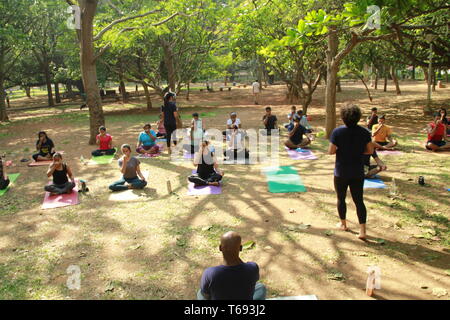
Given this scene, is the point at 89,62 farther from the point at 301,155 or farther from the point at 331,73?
the point at 331,73

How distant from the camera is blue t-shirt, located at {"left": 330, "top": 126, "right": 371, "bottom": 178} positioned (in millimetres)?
4711

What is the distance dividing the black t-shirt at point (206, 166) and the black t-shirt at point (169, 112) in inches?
121

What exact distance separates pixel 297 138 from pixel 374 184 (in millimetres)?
3984

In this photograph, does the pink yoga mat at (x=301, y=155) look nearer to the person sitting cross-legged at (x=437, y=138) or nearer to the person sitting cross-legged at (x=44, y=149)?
the person sitting cross-legged at (x=437, y=138)

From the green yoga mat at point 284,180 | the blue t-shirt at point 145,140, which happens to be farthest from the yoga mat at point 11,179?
the green yoga mat at point 284,180

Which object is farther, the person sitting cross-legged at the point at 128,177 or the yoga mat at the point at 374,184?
the person sitting cross-legged at the point at 128,177

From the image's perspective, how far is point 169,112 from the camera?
10438 mm

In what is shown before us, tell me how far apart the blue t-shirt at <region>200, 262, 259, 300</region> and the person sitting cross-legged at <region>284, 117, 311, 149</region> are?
8.27m

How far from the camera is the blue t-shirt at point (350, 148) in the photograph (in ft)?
15.5

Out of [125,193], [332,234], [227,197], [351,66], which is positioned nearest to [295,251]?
[332,234]

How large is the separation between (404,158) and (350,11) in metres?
6.09

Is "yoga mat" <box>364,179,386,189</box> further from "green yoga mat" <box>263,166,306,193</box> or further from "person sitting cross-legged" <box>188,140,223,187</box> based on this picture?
"person sitting cross-legged" <box>188,140,223,187</box>

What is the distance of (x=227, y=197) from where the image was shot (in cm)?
716

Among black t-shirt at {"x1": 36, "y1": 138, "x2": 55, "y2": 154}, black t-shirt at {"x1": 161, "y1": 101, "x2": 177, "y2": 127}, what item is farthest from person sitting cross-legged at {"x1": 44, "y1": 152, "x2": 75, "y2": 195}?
black t-shirt at {"x1": 161, "y1": 101, "x2": 177, "y2": 127}
